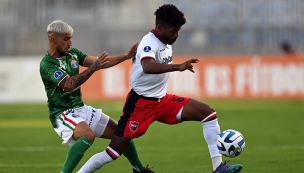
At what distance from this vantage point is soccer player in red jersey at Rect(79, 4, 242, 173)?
4.84 meters

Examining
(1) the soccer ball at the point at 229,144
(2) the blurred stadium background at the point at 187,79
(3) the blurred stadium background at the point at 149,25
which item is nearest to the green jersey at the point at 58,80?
(2) the blurred stadium background at the point at 187,79

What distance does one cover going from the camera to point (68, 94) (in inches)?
200

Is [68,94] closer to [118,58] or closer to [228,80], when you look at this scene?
[118,58]

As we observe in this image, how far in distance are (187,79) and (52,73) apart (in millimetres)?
12364

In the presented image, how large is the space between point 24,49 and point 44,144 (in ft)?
42.8

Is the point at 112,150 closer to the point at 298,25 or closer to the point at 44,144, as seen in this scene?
the point at 44,144

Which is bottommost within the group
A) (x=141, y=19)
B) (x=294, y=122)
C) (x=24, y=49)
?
(x=294, y=122)

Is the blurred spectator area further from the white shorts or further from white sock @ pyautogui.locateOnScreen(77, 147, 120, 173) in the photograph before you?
white sock @ pyautogui.locateOnScreen(77, 147, 120, 173)

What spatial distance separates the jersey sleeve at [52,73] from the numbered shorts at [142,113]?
0.86m

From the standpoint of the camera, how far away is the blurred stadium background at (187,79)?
7371 mm

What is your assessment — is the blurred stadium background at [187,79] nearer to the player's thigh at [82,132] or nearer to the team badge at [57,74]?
the player's thigh at [82,132]

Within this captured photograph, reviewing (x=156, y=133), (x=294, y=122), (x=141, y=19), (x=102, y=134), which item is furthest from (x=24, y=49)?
(x=102, y=134)

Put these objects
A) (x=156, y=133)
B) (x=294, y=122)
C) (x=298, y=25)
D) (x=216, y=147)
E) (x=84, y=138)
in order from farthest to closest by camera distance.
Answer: (x=298, y=25), (x=294, y=122), (x=156, y=133), (x=216, y=147), (x=84, y=138)

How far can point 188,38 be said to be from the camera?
67.6 feet
